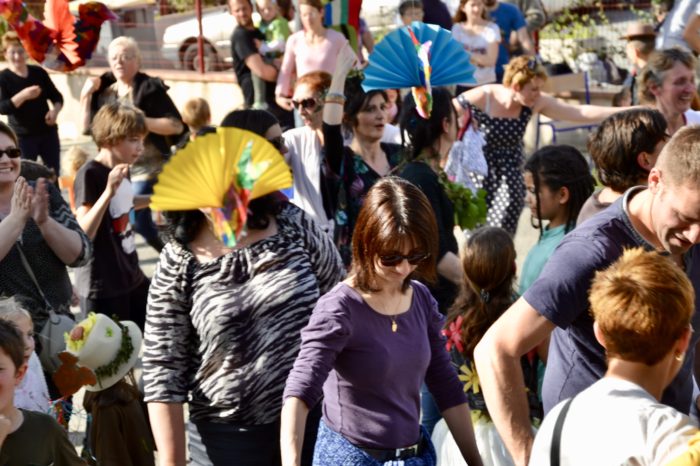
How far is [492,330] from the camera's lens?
9.75ft

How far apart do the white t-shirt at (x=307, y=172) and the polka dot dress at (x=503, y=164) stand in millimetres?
1957

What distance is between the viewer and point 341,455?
10.5ft

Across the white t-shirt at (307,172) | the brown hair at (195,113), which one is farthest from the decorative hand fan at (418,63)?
the brown hair at (195,113)

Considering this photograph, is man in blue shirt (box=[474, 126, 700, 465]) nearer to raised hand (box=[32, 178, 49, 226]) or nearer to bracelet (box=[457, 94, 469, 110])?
raised hand (box=[32, 178, 49, 226])

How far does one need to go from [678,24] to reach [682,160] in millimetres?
4880

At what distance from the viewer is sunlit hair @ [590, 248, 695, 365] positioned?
2.53m

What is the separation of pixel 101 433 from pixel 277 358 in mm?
1403

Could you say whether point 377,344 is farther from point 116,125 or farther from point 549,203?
point 116,125

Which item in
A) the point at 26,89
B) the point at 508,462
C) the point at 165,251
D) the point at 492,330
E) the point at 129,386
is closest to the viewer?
the point at 492,330

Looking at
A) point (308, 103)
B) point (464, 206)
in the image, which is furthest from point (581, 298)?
point (308, 103)

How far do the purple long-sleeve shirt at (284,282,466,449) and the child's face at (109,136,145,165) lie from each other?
110 inches

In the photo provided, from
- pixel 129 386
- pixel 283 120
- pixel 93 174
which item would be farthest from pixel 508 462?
pixel 283 120

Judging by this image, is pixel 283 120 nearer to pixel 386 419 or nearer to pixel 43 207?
pixel 43 207

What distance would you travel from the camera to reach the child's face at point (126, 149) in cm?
572
